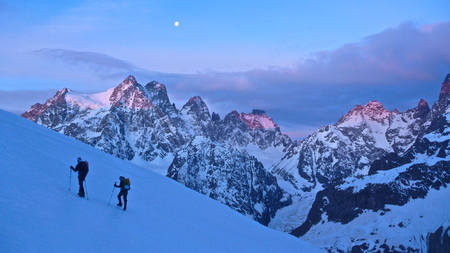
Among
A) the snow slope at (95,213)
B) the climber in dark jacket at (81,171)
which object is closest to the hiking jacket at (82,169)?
the climber in dark jacket at (81,171)

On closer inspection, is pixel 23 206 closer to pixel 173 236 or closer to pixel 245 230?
pixel 173 236

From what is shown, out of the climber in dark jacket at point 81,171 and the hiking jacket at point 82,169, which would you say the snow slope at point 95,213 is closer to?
the climber in dark jacket at point 81,171

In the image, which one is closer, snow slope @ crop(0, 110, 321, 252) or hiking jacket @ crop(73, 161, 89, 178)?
snow slope @ crop(0, 110, 321, 252)

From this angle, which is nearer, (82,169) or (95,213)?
(95,213)

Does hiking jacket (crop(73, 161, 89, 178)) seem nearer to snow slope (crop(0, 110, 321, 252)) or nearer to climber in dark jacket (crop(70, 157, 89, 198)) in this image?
climber in dark jacket (crop(70, 157, 89, 198))

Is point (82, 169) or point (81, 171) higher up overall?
point (82, 169)

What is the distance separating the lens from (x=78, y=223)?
67.9 feet

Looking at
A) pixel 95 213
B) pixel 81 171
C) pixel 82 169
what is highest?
pixel 82 169

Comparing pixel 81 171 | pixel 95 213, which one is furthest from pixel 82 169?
pixel 95 213

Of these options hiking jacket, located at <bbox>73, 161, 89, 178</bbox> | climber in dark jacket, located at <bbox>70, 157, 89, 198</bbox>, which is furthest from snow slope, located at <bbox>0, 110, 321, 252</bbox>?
hiking jacket, located at <bbox>73, 161, 89, 178</bbox>

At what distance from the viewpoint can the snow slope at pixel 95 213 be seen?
18.6 meters

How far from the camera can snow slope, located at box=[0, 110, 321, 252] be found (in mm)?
18562

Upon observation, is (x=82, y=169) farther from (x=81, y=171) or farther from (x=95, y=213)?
(x=95, y=213)

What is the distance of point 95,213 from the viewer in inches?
908
